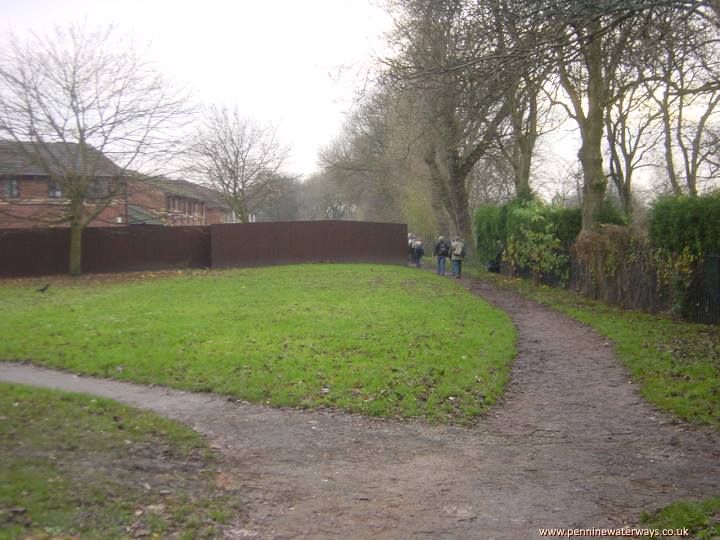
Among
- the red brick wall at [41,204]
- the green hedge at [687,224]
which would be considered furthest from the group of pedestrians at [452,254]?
the red brick wall at [41,204]

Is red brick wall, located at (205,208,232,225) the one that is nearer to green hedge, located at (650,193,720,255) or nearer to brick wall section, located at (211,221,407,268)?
brick wall section, located at (211,221,407,268)

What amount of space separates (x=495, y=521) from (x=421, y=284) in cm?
1659

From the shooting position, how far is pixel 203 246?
98.1 feet

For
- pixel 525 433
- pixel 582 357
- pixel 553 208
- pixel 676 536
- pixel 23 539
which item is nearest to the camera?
pixel 23 539

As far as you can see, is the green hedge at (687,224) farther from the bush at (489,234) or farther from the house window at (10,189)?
the house window at (10,189)

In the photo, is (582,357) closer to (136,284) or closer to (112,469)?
(112,469)

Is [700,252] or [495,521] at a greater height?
[700,252]

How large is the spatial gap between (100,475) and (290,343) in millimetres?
6061

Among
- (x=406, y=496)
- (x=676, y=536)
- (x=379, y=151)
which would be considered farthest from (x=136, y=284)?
(x=379, y=151)

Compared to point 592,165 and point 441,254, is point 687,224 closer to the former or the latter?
point 592,165

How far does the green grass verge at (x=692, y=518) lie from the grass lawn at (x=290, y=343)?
3050mm

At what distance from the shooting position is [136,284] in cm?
2214

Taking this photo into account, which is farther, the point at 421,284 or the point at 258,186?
the point at 258,186

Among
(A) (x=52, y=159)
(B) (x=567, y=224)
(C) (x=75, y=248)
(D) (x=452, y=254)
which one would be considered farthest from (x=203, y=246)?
(B) (x=567, y=224)
